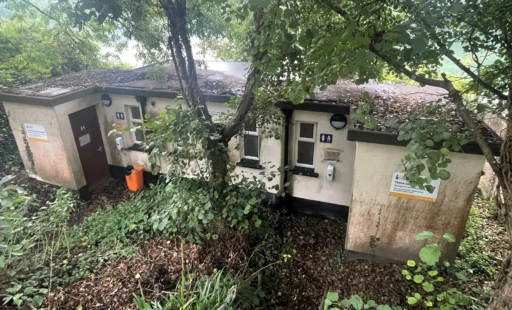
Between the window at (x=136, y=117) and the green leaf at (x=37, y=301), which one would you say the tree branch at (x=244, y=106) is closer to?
the green leaf at (x=37, y=301)

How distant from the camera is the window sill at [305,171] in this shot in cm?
594

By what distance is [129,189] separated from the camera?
7.52 metres

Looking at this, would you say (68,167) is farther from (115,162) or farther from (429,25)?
(429,25)

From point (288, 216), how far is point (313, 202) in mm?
647

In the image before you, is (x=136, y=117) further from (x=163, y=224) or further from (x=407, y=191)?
(x=407, y=191)

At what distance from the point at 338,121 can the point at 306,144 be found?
92 centimetres

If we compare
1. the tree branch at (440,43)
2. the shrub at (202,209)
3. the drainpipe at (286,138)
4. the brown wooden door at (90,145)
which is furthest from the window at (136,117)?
the tree branch at (440,43)

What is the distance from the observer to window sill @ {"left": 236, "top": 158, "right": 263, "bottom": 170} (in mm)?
6156

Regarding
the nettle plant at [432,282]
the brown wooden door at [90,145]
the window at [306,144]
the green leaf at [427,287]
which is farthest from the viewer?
the brown wooden door at [90,145]

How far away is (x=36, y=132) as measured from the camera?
6535mm

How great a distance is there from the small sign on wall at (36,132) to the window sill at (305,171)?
5.67m

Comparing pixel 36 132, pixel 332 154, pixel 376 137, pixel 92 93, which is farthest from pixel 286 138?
pixel 36 132

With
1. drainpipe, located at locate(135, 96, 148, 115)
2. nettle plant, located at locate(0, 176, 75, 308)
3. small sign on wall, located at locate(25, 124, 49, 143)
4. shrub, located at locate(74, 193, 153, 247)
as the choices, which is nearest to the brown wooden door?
small sign on wall, located at locate(25, 124, 49, 143)

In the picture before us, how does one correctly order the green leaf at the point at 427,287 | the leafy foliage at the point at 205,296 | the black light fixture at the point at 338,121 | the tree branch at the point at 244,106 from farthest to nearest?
1. the black light fixture at the point at 338,121
2. the tree branch at the point at 244,106
3. the leafy foliage at the point at 205,296
4. the green leaf at the point at 427,287
